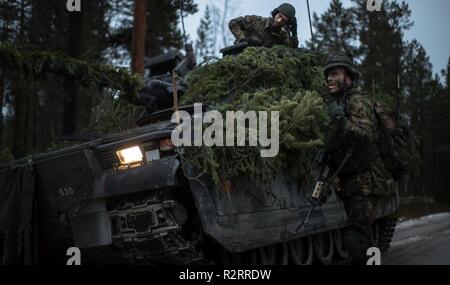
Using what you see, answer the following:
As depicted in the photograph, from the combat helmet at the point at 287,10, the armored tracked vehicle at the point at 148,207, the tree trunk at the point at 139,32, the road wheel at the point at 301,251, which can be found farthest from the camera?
the tree trunk at the point at 139,32

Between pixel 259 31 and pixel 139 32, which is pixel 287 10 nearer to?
pixel 259 31

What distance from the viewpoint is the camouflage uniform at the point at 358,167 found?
4574mm

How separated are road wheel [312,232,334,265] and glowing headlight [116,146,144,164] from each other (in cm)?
265

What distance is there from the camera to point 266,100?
213 inches

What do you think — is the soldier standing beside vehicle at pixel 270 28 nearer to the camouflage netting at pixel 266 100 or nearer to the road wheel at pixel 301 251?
the camouflage netting at pixel 266 100

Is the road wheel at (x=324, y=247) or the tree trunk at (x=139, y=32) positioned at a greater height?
the tree trunk at (x=139, y=32)

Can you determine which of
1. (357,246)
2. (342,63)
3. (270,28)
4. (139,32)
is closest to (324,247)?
(357,246)

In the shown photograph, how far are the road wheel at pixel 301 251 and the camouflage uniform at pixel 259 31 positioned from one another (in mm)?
2632

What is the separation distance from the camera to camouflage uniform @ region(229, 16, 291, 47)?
24.5ft

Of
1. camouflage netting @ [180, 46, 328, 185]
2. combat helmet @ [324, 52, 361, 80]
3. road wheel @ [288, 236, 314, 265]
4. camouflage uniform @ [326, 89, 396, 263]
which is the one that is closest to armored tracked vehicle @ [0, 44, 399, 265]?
camouflage netting @ [180, 46, 328, 185]

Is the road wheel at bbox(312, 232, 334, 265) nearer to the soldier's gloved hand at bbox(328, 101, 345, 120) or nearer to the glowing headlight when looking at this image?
the soldier's gloved hand at bbox(328, 101, 345, 120)

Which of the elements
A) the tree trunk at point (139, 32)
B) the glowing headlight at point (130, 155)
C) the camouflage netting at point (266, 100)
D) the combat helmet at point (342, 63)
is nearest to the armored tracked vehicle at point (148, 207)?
the glowing headlight at point (130, 155)

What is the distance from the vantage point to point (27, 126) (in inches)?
1025
